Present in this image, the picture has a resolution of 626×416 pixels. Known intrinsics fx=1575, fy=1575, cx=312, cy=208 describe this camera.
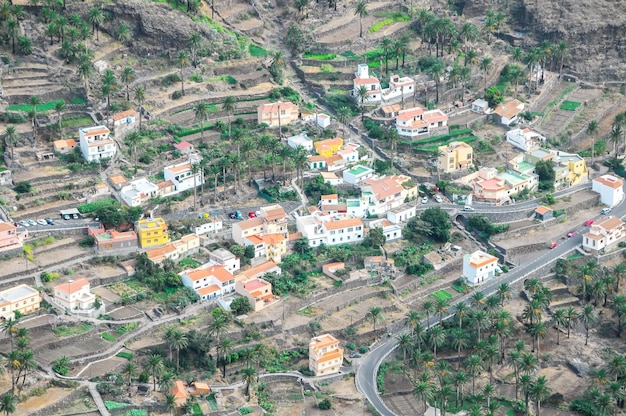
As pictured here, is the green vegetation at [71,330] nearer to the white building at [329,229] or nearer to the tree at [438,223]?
the white building at [329,229]

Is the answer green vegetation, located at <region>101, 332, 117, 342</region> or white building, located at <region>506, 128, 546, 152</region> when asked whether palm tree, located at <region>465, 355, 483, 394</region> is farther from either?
white building, located at <region>506, 128, 546, 152</region>

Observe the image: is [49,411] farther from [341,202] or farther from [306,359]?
[341,202]

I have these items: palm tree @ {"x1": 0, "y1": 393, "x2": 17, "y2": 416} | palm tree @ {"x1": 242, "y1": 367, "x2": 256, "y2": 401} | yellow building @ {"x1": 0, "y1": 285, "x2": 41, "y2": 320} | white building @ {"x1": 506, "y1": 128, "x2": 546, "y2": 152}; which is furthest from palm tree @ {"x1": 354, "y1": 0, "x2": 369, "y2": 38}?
palm tree @ {"x1": 0, "y1": 393, "x2": 17, "y2": 416}

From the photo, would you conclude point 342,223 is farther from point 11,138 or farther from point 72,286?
point 11,138

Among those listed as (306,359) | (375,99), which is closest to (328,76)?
(375,99)

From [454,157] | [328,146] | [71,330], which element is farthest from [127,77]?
[71,330]

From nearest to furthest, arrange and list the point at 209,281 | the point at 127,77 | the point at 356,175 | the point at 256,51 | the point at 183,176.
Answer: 1. the point at 209,281
2. the point at 183,176
3. the point at 356,175
4. the point at 127,77
5. the point at 256,51
